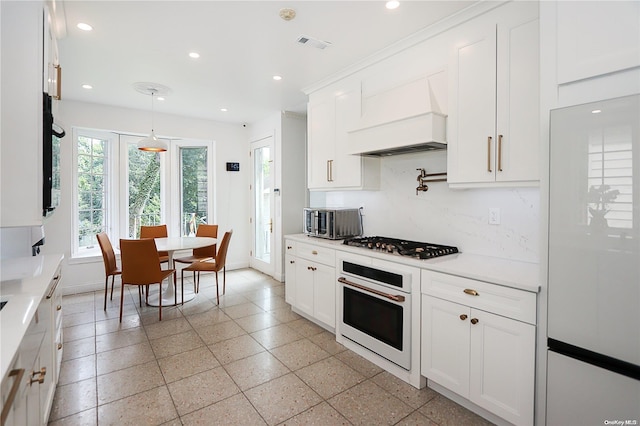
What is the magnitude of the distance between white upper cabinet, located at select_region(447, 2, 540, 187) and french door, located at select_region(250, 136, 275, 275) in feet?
11.2

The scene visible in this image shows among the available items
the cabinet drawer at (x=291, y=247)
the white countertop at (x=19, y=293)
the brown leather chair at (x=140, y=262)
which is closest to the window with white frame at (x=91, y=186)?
the brown leather chair at (x=140, y=262)

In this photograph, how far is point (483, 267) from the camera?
202 cm

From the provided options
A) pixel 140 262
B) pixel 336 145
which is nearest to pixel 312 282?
pixel 336 145

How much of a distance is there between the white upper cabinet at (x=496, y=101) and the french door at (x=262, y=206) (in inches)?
134

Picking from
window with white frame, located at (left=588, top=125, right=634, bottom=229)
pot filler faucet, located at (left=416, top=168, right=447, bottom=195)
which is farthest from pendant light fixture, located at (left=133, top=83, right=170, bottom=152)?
window with white frame, located at (left=588, top=125, right=634, bottom=229)

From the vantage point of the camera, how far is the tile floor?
1979 millimetres

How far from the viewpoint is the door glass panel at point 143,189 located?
16.6 feet

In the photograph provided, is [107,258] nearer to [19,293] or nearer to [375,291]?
[19,293]

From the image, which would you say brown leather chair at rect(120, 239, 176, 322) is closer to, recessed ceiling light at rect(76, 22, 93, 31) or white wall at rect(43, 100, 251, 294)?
white wall at rect(43, 100, 251, 294)

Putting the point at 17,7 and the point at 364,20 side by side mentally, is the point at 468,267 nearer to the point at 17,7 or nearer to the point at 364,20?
the point at 364,20

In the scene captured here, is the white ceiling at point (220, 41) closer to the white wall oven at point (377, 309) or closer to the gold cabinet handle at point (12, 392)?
the white wall oven at point (377, 309)

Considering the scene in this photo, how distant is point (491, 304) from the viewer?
5.94 feet

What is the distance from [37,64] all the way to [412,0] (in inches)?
88.7

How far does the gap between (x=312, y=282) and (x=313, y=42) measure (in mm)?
2248
